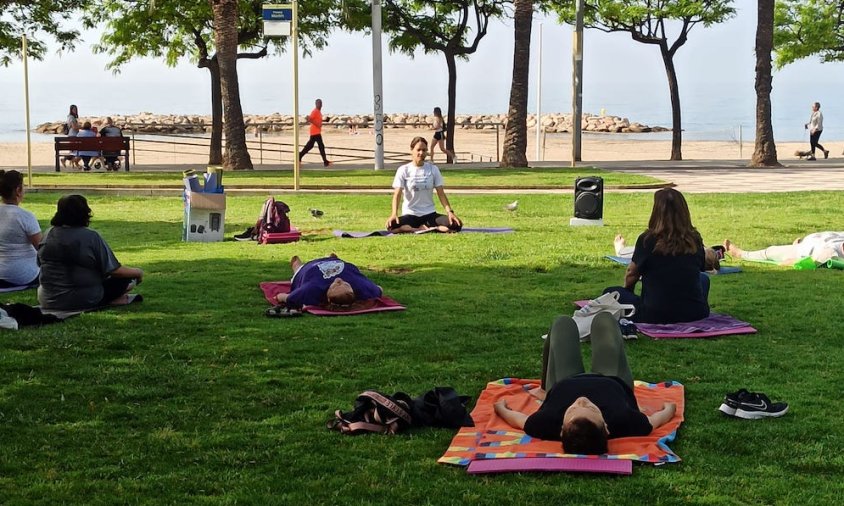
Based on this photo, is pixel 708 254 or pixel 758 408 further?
pixel 708 254

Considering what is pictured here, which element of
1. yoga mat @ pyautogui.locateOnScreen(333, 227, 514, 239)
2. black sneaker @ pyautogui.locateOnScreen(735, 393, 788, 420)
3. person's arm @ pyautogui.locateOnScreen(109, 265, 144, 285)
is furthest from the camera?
yoga mat @ pyautogui.locateOnScreen(333, 227, 514, 239)

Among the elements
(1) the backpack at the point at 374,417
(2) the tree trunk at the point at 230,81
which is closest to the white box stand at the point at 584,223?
(1) the backpack at the point at 374,417

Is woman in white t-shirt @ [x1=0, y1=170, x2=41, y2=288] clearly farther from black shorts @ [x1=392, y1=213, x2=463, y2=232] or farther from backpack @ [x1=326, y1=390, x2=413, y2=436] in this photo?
black shorts @ [x1=392, y1=213, x2=463, y2=232]

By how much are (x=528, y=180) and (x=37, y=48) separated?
55.3 feet

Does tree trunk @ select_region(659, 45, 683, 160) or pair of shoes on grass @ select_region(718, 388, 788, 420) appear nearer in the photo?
pair of shoes on grass @ select_region(718, 388, 788, 420)

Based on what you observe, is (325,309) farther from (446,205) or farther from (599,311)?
(446,205)

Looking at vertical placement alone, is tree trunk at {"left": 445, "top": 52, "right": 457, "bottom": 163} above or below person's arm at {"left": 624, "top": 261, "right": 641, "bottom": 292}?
above

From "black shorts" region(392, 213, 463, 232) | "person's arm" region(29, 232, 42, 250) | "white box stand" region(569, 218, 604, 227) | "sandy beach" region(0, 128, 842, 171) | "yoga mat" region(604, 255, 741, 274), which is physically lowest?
"yoga mat" region(604, 255, 741, 274)

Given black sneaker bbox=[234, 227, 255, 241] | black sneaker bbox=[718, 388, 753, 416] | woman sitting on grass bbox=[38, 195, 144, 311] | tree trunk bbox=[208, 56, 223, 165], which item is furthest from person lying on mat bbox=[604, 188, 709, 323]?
tree trunk bbox=[208, 56, 223, 165]

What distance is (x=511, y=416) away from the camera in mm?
6156

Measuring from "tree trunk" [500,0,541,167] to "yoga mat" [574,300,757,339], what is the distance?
20.3 metres

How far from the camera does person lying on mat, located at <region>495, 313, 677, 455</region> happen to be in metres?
5.56

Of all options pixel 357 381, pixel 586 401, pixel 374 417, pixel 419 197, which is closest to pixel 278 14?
pixel 419 197

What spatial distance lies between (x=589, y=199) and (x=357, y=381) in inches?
369
